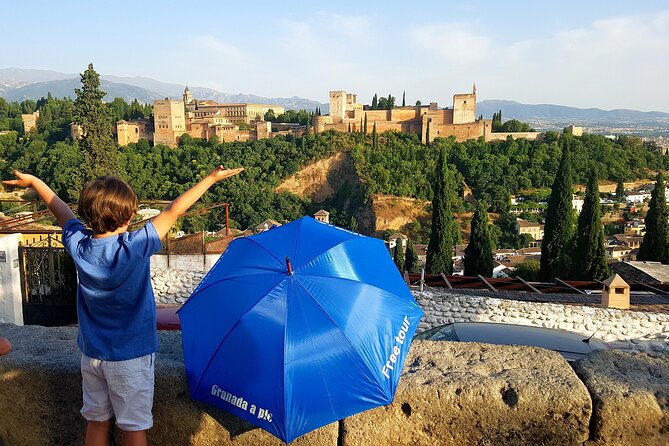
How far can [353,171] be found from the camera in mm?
57469

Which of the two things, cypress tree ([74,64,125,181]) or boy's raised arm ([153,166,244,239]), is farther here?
cypress tree ([74,64,125,181])

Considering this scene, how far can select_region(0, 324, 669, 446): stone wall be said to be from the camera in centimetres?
168

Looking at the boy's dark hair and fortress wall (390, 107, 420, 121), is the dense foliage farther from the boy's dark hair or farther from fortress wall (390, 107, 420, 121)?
fortress wall (390, 107, 420, 121)

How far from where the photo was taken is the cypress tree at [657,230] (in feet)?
67.3

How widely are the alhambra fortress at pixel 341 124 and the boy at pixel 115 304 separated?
62.1m

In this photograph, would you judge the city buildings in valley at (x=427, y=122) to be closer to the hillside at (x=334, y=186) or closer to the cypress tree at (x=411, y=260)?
the hillside at (x=334, y=186)

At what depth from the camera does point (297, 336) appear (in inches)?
63.3

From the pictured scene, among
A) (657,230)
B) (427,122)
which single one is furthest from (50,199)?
(427,122)

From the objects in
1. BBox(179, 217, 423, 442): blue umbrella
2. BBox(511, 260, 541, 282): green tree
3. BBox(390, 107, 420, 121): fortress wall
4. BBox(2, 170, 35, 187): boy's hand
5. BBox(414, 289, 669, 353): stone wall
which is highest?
BBox(390, 107, 420, 121): fortress wall

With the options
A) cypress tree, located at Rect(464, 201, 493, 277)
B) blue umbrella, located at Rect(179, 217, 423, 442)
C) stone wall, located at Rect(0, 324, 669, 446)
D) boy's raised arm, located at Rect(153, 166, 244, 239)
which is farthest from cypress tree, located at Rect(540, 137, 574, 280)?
boy's raised arm, located at Rect(153, 166, 244, 239)

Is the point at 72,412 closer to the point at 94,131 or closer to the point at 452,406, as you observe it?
the point at 452,406

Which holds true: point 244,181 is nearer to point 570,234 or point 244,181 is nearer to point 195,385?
point 570,234

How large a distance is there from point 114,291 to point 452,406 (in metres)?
1.17

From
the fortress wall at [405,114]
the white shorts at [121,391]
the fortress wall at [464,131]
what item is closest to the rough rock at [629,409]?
the white shorts at [121,391]
